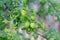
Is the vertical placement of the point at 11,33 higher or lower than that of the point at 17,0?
lower

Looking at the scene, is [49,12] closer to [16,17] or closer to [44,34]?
[44,34]

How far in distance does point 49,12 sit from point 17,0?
452 millimetres

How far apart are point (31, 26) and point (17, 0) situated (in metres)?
0.21

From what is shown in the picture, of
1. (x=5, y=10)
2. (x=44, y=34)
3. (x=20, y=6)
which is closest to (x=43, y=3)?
(x=44, y=34)

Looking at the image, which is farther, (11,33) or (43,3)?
(43,3)

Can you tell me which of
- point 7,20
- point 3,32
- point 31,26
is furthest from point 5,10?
point 31,26


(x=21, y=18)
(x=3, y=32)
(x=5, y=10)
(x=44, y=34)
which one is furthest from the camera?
(x=44, y=34)

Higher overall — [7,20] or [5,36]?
[7,20]

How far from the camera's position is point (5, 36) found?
1400 mm

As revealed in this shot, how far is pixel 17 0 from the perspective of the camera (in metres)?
1.44

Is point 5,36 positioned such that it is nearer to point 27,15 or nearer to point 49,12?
point 27,15

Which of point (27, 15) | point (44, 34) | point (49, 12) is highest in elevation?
point (49, 12)

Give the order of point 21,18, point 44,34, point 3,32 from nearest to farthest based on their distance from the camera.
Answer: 1. point 21,18
2. point 3,32
3. point 44,34

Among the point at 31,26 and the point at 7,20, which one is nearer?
the point at 31,26
